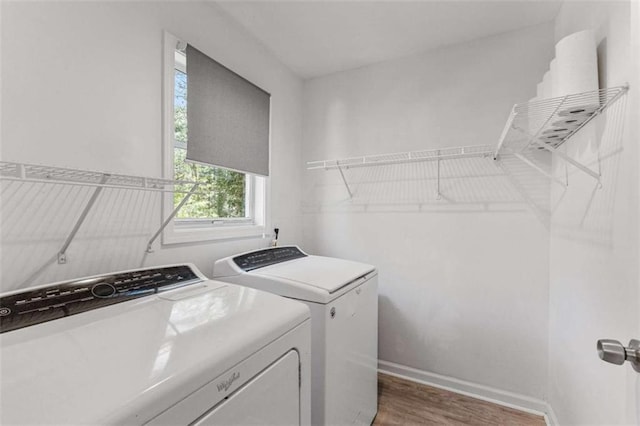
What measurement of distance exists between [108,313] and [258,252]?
0.93m

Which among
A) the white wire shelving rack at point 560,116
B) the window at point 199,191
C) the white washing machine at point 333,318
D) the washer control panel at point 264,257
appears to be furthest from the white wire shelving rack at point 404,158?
the white washing machine at point 333,318

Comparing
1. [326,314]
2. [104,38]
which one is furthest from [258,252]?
[104,38]

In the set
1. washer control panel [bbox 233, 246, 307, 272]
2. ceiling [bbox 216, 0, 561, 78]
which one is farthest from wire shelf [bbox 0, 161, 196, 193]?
ceiling [bbox 216, 0, 561, 78]

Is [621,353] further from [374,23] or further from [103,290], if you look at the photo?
[374,23]

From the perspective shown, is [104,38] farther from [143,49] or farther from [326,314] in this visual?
[326,314]

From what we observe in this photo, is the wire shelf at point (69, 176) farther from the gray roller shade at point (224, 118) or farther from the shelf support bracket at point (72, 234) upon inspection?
the gray roller shade at point (224, 118)

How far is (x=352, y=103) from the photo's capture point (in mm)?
2439

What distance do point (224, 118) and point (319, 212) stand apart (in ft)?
3.65

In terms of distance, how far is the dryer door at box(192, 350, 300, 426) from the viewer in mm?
728

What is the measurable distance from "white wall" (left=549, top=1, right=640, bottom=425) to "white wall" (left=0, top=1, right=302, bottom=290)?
179 centimetres

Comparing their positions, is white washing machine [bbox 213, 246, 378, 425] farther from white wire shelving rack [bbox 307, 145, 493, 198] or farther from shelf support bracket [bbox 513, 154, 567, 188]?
shelf support bracket [bbox 513, 154, 567, 188]

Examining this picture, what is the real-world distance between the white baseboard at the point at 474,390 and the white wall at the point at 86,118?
162cm

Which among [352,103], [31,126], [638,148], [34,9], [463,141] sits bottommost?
[638,148]

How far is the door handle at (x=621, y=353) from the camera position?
2.05ft
